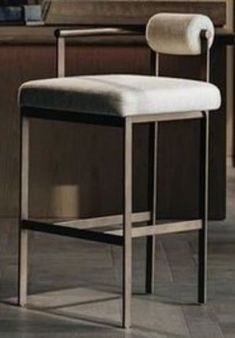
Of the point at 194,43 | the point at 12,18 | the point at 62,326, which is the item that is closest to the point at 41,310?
the point at 62,326

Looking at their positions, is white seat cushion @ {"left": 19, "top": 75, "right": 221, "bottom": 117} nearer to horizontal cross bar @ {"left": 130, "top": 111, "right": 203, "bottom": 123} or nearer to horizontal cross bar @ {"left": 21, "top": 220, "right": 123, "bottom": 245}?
horizontal cross bar @ {"left": 130, "top": 111, "right": 203, "bottom": 123}

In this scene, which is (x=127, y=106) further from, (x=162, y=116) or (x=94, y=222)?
(x=94, y=222)

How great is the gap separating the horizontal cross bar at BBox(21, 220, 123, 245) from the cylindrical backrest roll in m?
0.59

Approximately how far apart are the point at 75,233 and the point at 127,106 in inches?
16.6

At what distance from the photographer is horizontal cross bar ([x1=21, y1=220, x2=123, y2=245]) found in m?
3.19

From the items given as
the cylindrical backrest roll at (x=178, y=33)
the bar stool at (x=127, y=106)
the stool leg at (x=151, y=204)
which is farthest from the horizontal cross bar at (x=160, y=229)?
the cylindrical backrest roll at (x=178, y=33)

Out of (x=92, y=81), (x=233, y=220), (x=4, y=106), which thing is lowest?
(x=233, y=220)

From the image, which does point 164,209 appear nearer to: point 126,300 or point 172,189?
point 172,189

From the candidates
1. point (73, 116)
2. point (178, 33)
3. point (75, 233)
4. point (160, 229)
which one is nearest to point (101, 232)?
point (75, 233)

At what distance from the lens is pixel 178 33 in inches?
133

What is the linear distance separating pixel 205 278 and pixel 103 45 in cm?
147

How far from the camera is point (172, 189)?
15.6 feet

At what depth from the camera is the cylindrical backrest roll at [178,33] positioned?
3.37 metres

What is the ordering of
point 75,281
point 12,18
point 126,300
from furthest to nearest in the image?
1. point 12,18
2. point 75,281
3. point 126,300
